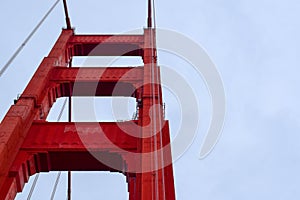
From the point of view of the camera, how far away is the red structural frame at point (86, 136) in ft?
35.8

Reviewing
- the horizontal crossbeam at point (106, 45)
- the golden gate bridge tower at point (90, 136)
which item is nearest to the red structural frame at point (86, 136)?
the golden gate bridge tower at point (90, 136)

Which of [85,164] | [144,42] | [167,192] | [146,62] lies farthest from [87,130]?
[144,42]

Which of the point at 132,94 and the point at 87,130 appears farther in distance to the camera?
the point at 132,94

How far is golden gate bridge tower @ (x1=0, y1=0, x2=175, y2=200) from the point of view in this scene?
10867 mm

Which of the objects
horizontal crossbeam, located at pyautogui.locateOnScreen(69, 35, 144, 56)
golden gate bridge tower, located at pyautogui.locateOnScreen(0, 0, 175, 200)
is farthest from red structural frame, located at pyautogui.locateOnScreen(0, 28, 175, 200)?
horizontal crossbeam, located at pyautogui.locateOnScreen(69, 35, 144, 56)

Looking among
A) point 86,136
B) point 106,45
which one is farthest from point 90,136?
point 106,45

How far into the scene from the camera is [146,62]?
16.1m

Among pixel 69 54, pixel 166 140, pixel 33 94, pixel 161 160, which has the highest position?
pixel 69 54

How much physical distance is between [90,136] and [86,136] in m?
0.11

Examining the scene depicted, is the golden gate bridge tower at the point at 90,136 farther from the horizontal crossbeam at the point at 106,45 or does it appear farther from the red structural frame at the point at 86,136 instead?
the horizontal crossbeam at the point at 106,45

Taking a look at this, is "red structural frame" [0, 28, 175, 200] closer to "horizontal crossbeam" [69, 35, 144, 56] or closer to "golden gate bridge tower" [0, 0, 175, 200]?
"golden gate bridge tower" [0, 0, 175, 200]

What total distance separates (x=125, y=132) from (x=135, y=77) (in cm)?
317

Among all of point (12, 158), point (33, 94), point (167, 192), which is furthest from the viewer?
point (33, 94)

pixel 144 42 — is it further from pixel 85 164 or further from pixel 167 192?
pixel 167 192
